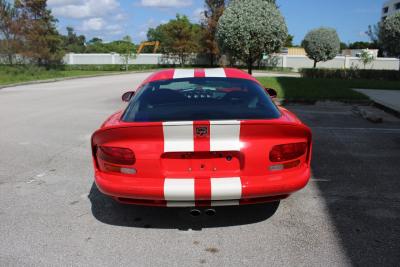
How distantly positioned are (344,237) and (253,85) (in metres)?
1.76

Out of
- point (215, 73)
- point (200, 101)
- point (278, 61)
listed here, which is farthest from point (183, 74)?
point (278, 61)

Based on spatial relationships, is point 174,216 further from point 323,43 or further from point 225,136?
point 323,43

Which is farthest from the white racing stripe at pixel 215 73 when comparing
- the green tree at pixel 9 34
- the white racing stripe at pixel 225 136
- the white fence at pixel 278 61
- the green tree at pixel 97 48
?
the green tree at pixel 97 48

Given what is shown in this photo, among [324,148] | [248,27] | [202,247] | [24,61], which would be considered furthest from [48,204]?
[24,61]

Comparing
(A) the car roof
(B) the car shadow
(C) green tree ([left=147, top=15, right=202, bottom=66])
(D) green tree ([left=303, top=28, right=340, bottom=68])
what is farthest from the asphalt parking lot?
(C) green tree ([left=147, top=15, right=202, bottom=66])

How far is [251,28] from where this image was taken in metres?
17.5

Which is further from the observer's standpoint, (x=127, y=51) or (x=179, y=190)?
(x=127, y=51)

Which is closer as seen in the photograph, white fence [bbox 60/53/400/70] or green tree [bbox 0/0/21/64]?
green tree [bbox 0/0/21/64]

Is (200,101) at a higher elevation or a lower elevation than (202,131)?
higher

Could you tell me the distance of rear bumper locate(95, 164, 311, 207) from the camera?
9.91 ft

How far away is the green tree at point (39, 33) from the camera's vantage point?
104 ft

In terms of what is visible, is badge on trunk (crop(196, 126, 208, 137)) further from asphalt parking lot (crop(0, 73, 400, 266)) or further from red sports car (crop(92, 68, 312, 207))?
asphalt parking lot (crop(0, 73, 400, 266))

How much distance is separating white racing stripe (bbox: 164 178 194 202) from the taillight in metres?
0.35

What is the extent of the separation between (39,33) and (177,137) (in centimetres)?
3457
